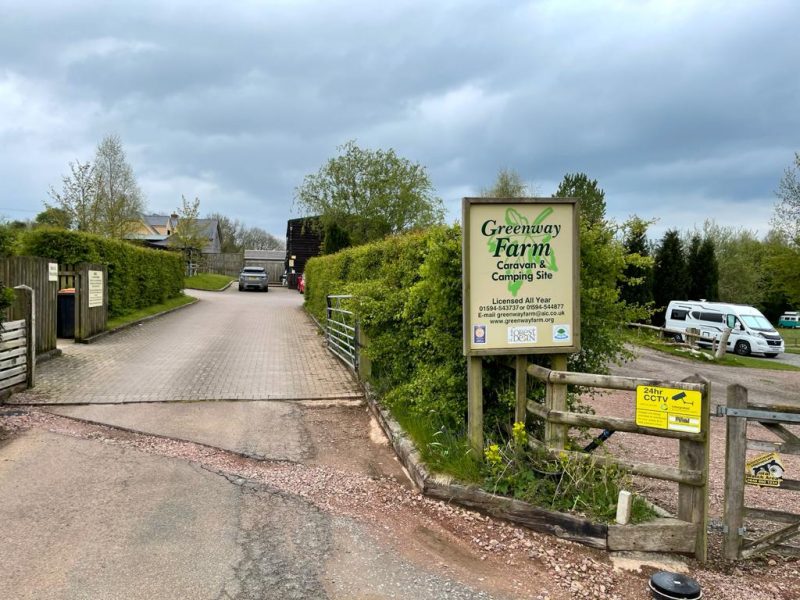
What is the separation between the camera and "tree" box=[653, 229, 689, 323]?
35.3 m

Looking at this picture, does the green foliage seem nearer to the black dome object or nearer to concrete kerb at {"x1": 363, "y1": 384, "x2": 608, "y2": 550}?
concrete kerb at {"x1": 363, "y1": 384, "x2": 608, "y2": 550}

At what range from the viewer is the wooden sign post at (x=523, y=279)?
463cm

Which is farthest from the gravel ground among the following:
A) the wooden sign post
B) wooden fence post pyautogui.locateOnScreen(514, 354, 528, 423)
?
the wooden sign post

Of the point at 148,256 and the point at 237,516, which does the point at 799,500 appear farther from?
the point at 148,256

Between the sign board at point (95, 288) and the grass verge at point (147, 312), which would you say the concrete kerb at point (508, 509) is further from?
the grass verge at point (147, 312)

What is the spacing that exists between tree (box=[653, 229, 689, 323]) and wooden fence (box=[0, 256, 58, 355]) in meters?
32.5

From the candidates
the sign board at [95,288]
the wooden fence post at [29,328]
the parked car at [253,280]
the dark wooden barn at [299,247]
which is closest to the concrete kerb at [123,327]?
the sign board at [95,288]

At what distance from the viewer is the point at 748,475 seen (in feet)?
13.3

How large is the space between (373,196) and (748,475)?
36532 millimetres

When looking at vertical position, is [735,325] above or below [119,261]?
below

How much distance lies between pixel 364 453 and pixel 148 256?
1713 cm

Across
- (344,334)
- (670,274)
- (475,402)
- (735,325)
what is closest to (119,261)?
(344,334)

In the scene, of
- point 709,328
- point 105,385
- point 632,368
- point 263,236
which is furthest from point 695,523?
point 263,236

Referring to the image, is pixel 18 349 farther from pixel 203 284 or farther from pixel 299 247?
pixel 299 247
